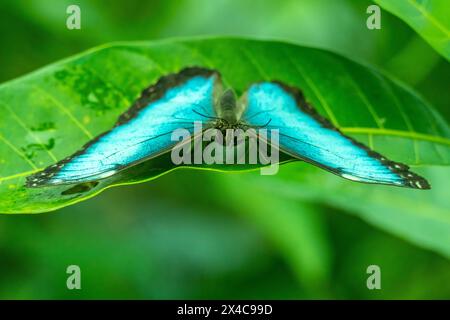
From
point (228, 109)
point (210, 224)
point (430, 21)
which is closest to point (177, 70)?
point (228, 109)

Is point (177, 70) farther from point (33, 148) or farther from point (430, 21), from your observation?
point (430, 21)

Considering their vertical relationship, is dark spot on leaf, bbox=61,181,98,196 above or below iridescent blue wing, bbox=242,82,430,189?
below

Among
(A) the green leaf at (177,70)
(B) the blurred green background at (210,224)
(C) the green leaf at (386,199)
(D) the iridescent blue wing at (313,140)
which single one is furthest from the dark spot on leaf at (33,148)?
(B) the blurred green background at (210,224)

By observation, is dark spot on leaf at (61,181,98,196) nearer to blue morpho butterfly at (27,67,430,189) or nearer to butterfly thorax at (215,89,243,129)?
blue morpho butterfly at (27,67,430,189)

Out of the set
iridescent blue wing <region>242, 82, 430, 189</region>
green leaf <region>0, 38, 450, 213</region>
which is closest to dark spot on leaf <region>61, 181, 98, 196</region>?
green leaf <region>0, 38, 450, 213</region>

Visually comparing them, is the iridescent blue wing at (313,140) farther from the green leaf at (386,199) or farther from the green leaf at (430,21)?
the green leaf at (386,199)
